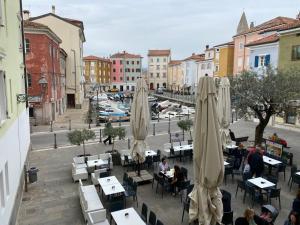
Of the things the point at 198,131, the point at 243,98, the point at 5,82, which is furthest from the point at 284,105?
the point at 5,82

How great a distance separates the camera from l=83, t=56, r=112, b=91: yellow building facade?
100875mm

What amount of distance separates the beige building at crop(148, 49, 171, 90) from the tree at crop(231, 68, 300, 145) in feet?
304

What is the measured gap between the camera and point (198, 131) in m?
7.46

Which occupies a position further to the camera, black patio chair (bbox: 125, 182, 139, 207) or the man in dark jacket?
the man in dark jacket

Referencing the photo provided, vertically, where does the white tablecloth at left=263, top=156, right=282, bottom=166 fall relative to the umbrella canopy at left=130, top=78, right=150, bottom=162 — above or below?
below

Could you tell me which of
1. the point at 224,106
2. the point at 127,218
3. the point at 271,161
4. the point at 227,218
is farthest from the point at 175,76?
the point at 127,218

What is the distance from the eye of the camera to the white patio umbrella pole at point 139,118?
476 inches

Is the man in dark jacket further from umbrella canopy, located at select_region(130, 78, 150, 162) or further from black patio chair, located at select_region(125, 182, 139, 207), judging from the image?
black patio chair, located at select_region(125, 182, 139, 207)

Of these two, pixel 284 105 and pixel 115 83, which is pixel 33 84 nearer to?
pixel 284 105

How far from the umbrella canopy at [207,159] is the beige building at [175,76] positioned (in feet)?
269

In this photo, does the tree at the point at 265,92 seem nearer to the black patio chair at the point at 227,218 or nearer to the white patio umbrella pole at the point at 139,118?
the white patio umbrella pole at the point at 139,118

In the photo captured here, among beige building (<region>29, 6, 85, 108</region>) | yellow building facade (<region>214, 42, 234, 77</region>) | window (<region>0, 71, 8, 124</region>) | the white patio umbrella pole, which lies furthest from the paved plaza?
yellow building facade (<region>214, 42, 234, 77</region>)

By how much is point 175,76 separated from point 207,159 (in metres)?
93.3

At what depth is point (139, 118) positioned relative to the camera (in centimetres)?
1210
